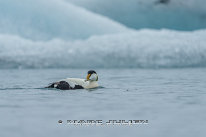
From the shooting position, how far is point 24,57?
2634cm

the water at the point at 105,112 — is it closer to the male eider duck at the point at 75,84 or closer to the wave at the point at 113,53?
the male eider duck at the point at 75,84

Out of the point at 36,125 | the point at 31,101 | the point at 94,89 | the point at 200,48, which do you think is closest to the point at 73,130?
the point at 36,125

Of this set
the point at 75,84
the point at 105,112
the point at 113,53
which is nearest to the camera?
the point at 105,112

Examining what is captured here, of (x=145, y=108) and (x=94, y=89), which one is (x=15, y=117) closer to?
(x=145, y=108)

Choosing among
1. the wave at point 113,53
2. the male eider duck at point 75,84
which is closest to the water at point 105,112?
the male eider duck at point 75,84

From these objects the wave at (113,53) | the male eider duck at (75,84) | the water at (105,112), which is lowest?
the water at (105,112)

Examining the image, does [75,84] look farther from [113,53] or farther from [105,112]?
[113,53]

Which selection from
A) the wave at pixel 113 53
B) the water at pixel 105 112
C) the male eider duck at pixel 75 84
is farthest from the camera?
the wave at pixel 113 53

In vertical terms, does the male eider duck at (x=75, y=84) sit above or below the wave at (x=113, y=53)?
below

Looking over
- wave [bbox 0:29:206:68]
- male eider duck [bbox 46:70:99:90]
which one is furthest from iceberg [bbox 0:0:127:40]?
male eider duck [bbox 46:70:99:90]

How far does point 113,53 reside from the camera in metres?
26.0

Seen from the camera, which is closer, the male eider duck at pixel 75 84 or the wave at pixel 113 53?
the male eider duck at pixel 75 84

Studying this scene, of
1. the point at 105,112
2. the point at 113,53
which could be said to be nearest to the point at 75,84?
the point at 105,112

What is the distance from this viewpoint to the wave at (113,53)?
25.8 meters
